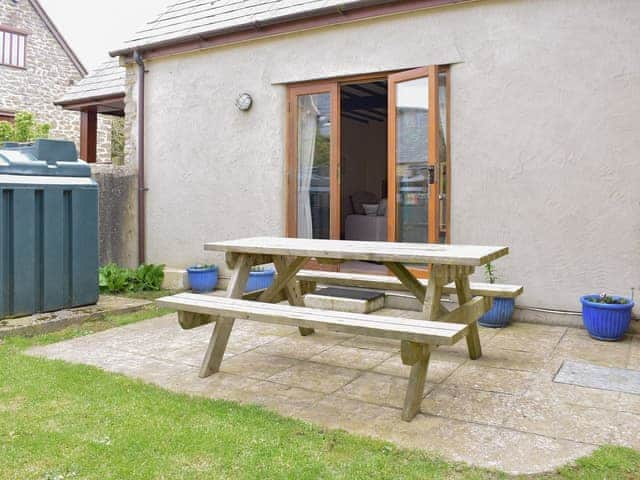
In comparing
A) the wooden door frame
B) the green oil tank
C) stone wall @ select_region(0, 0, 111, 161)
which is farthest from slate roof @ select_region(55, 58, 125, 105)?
stone wall @ select_region(0, 0, 111, 161)

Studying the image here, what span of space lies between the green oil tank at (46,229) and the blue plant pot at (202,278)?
56.6 inches

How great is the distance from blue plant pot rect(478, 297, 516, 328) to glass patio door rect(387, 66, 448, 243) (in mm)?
854

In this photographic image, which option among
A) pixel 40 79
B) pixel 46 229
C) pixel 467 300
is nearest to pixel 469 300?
pixel 467 300


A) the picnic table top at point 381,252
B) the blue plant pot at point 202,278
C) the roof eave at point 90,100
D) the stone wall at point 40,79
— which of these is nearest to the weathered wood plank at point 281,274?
the picnic table top at point 381,252

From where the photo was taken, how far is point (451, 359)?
3.86 m

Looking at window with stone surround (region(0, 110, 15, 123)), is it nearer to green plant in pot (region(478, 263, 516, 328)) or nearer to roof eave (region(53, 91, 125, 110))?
roof eave (region(53, 91, 125, 110))

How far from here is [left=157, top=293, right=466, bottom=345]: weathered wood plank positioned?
102 inches

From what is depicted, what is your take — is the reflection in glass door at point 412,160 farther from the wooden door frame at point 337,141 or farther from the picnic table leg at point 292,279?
the picnic table leg at point 292,279

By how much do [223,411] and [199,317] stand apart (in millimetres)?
733

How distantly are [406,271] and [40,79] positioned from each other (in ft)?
56.5

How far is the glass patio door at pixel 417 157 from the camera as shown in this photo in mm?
5195

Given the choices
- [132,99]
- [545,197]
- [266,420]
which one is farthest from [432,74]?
[132,99]

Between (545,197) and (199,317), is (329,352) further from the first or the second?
(545,197)

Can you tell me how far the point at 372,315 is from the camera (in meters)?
3.36
